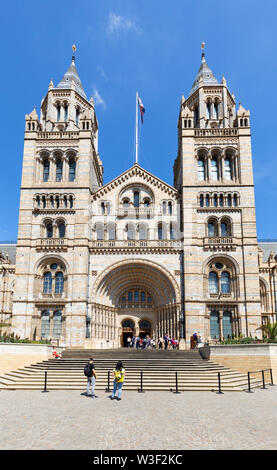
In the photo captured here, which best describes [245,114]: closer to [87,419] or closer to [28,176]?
[28,176]

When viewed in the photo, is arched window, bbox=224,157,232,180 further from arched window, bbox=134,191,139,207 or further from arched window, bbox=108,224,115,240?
arched window, bbox=108,224,115,240

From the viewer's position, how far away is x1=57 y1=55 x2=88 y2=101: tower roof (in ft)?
139

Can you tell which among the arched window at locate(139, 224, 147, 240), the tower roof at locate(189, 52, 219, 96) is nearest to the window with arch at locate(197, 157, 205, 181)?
the arched window at locate(139, 224, 147, 240)

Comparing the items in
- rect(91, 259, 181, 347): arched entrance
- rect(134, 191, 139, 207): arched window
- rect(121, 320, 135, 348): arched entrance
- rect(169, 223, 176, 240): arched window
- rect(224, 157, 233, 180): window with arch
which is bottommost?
rect(121, 320, 135, 348): arched entrance

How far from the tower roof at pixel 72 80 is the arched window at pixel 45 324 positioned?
25367 millimetres

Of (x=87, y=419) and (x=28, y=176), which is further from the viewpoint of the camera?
(x=28, y=176)

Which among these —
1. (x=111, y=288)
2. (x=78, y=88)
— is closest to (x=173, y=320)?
(x=111, y=288)

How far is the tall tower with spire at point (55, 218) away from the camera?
33.8 metres

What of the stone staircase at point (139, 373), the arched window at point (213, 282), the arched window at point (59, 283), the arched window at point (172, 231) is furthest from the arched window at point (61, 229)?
the arched window at point (213, 282)

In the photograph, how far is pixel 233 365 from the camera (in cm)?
2386

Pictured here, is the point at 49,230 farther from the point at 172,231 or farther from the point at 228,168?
the point at 228,168

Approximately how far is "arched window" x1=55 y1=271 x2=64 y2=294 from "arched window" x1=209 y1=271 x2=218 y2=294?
1411 cm
